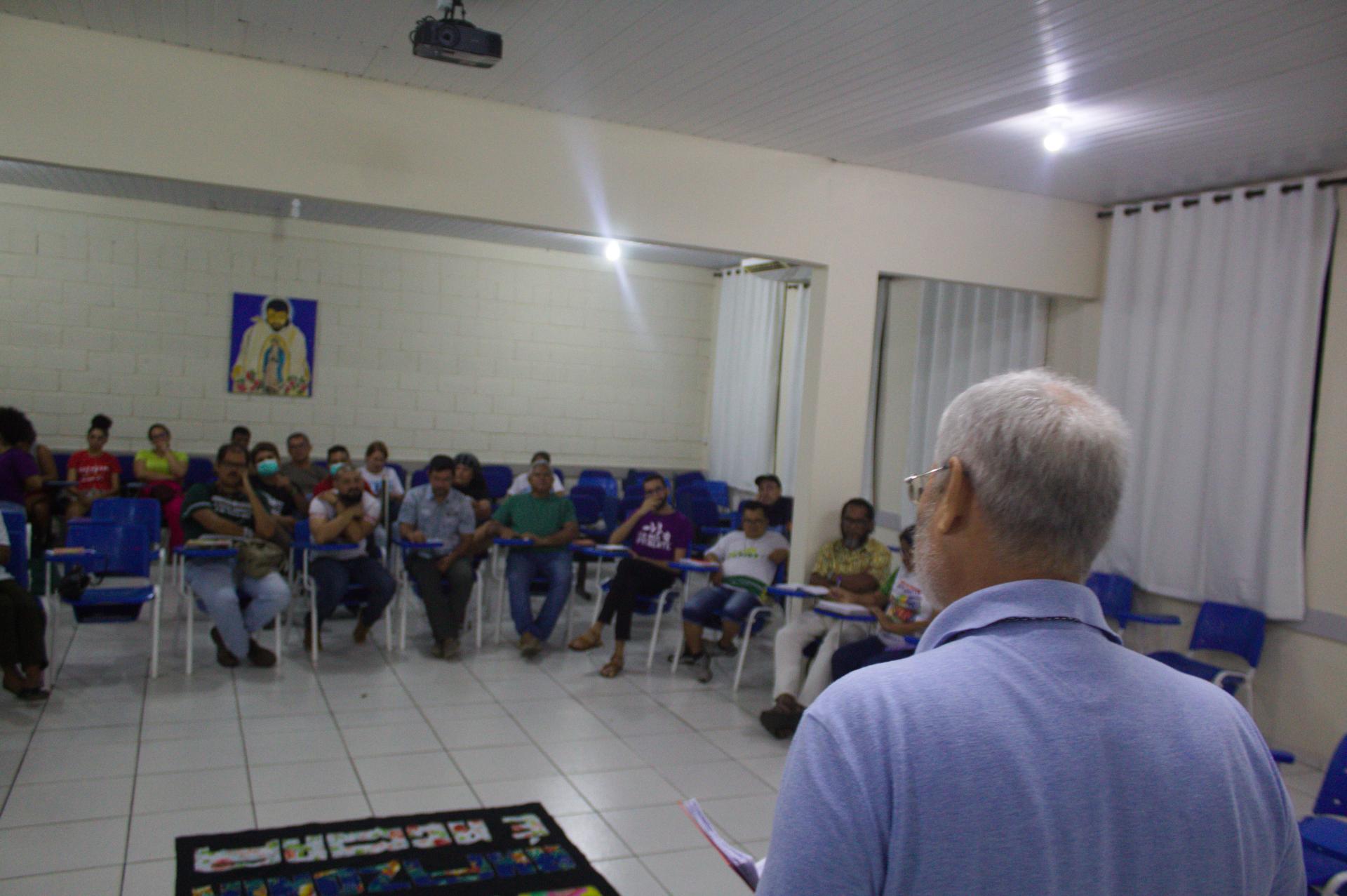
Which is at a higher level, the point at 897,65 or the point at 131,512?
the point at 897,65

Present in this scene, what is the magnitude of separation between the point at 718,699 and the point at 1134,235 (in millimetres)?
3835

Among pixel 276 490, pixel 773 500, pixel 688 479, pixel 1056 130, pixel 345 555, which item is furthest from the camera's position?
pixel 688 479

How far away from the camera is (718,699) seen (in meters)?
5.88

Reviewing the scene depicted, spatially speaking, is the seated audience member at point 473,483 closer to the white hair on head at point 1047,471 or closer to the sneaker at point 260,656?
the sneaker at point 260,656

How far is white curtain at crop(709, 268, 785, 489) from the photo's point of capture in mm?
9859

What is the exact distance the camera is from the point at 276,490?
710cm

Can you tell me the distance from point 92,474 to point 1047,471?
8.36m

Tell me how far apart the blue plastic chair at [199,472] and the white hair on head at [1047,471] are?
884cm

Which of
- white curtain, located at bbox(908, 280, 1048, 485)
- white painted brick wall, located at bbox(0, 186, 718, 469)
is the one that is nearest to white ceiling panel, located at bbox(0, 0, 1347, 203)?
white curtain, located at bbox(908, 280, 1048, 485)

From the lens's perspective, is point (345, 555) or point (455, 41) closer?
point (455, 41)

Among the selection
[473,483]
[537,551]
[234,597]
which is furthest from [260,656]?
[473,483]

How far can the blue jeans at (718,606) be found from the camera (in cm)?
625

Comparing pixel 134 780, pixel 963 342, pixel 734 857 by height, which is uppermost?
pixel 963 342

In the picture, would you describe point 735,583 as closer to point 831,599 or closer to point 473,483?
point 831,599
